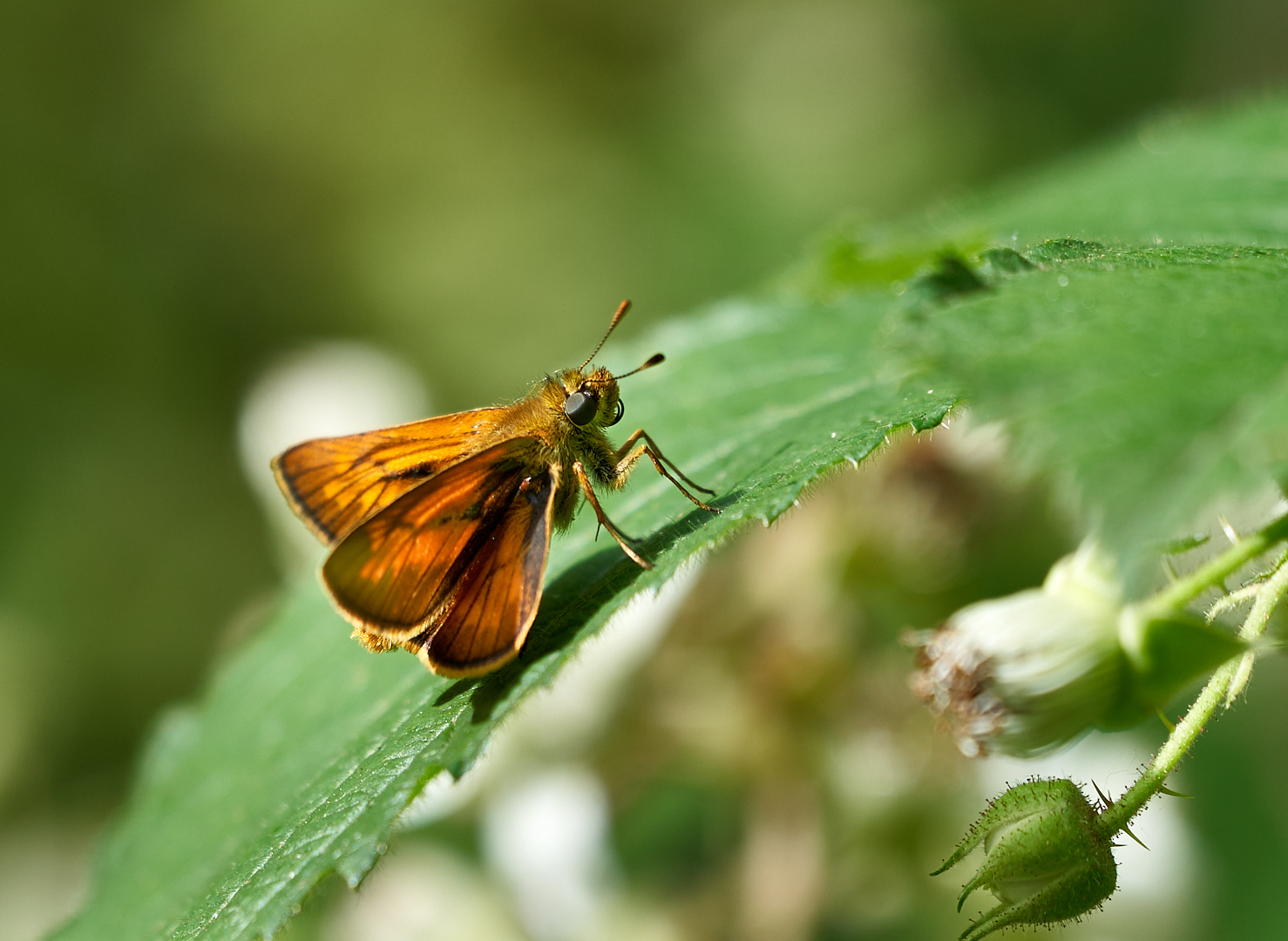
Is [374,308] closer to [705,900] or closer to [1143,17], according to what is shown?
[1143,17]

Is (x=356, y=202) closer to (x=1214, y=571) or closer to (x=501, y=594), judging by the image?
(x=501, y=594)

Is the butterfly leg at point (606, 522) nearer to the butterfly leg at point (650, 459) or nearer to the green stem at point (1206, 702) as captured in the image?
the butterfly leg at point (650, 459)

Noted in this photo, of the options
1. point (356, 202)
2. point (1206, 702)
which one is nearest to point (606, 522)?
point (1206, 702)

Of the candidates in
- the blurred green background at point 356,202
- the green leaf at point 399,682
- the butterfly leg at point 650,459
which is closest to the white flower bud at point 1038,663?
the green leaf at point 399,682

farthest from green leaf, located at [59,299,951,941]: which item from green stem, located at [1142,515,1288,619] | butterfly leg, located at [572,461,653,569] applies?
green stem, located at [1142,515,1288,619]

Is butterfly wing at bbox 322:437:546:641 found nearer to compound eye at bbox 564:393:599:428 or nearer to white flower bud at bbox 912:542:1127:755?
compound eye at bbox 564:393:599:428
